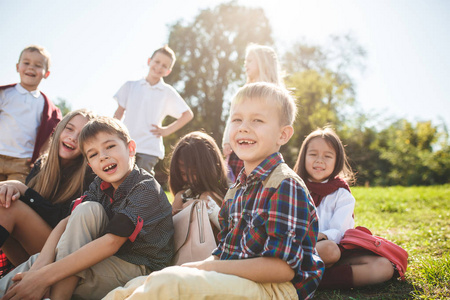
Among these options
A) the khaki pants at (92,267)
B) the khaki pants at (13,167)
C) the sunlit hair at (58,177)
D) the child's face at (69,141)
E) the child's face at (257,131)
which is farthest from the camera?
the khaki pants at (13,167)

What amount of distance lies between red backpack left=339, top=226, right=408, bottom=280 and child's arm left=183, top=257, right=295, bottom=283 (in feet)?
3.45

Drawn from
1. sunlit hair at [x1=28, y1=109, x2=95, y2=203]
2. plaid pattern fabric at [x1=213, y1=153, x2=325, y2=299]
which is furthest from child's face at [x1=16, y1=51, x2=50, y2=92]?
plaid pattern fabric at [x1=213, y1=153, x2=325, y2=299]

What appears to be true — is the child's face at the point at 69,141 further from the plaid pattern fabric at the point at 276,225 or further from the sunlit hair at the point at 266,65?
the sunlit hair at the point at 266,65

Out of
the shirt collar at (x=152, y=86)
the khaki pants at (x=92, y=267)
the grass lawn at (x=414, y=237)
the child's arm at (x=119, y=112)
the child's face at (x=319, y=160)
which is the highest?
the shirt collar at (x=152, y=86)

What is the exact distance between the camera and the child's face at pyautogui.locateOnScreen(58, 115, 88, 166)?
3.13 m

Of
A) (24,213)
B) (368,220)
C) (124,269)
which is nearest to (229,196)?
(124,269)

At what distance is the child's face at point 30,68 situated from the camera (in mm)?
4336

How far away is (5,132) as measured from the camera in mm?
4293

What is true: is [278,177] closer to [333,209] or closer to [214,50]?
[333,209]

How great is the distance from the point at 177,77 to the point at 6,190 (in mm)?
19357

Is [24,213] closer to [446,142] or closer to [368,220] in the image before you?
[368,220]

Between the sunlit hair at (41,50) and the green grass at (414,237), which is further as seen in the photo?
the sunlit hair at (41,50)

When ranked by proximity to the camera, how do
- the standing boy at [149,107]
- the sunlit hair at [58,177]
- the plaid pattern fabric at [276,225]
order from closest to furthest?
the plaid pattern fabric at [276,225], the sunlit hair at [58,177], the standing boy at [149,107]

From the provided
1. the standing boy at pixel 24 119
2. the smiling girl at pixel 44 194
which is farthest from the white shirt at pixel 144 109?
the smiling girl at pixel 44 194
